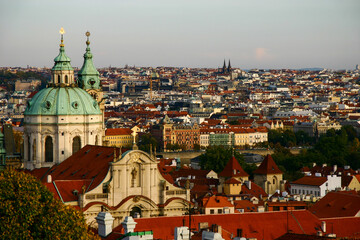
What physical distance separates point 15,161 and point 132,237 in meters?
40.8

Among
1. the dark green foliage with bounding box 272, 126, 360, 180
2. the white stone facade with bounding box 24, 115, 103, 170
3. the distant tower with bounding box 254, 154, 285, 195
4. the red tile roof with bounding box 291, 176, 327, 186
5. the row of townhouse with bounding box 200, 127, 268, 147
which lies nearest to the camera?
the white stone facade with bounding box 24, 115, 103, 170

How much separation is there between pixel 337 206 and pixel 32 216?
76.3ft

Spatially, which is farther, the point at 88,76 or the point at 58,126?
the point at 88,76

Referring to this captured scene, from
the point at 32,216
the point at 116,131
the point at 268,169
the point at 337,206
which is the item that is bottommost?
the point at 337,206

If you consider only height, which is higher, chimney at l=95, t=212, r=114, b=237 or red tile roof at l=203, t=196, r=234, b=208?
chimney at l=95, t=212, r=114, b=237

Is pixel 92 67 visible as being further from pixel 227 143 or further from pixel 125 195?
pixel 227 143

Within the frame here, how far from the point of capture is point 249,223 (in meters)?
48.0

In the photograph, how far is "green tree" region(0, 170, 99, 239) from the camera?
1505 inches

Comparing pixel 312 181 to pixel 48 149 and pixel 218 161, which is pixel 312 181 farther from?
pixel 48 149

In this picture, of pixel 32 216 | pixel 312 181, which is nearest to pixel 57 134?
pixel 312 181

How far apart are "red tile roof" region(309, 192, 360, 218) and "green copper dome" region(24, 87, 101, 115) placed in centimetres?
1681

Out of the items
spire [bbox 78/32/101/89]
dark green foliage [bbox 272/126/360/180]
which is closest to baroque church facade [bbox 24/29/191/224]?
spire [bbox 78/32/101/89]

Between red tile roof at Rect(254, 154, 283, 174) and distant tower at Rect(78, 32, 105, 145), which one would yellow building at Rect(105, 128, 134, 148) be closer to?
red tile roof at Rect(254, 154, 283, 174)

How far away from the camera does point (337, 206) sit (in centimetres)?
5834
